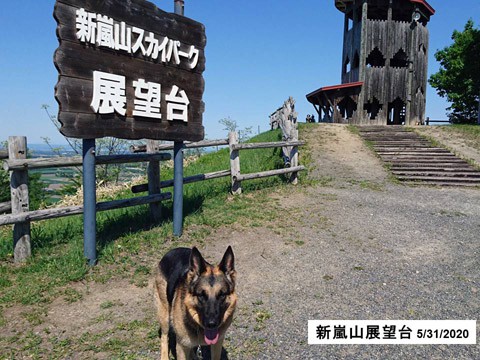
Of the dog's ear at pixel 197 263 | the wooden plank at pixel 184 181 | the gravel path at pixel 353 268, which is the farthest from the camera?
the wooden plank at pixel 184 181

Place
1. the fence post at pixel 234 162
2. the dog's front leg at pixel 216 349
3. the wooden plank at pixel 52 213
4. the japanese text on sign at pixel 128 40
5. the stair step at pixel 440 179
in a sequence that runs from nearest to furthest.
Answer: the dog's front leg at pixel 216 349
the japanese text on sign at pixel 128 40
the wooden plank at pixel 52 213
the fence post at pixel 234 162
the stair step at pixel 440 179

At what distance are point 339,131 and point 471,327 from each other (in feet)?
59.8

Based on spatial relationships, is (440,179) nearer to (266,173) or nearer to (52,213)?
(266,173)

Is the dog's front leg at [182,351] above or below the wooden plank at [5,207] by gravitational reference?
below

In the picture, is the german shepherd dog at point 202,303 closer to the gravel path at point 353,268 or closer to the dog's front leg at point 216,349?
the dog's front leg at point 216,349

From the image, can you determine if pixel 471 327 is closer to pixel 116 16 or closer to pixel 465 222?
pixel 465 222

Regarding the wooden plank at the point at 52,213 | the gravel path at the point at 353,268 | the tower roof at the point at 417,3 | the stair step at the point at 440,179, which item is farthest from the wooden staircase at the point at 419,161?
the tower roof at the point at 417,3

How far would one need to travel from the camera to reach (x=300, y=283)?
17.7ft

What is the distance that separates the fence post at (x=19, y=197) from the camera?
5.59m

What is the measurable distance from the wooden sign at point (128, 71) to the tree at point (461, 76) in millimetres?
33991

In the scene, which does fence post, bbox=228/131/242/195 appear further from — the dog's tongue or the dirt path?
the dog's tongue

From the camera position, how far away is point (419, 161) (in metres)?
15.4

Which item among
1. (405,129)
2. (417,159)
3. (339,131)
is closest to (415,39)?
(405,129)
